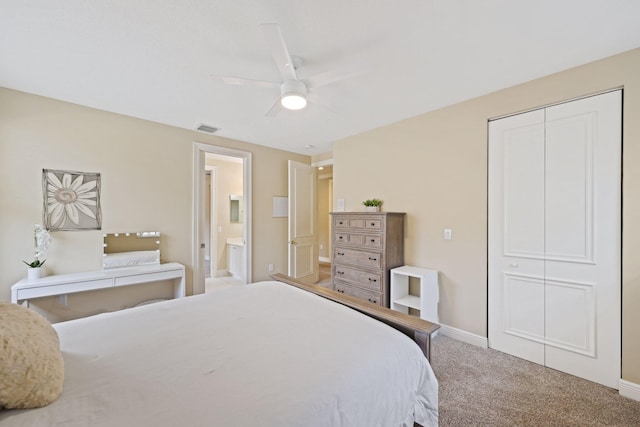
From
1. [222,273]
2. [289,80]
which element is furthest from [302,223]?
[289,80]

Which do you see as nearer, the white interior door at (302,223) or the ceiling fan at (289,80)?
the ceiling fan at (289,80)

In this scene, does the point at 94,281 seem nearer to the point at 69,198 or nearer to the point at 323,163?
the point at 69,198

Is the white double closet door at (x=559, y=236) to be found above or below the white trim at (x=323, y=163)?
below

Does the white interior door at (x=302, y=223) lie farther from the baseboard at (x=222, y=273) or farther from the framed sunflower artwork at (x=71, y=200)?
the framed sunflower artwork at (x=71, y=200)

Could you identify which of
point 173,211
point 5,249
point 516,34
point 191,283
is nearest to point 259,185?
point 173,211

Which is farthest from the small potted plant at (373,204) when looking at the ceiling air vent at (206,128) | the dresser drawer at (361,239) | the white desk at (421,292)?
the ceiling air vent at (206,128)

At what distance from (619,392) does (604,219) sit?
1.28m

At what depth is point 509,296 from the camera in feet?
8.08

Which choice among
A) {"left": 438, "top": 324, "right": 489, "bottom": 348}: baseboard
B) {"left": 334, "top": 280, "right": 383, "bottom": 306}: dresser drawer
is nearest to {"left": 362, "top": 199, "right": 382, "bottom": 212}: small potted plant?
{"left": 334, "top": 280, "right": 383, "bottom": 306}: dresser drawer

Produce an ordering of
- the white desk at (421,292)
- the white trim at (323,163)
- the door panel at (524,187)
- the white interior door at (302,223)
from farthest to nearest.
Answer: the white trim at (323,163)
the white interior door at (302,223)
the white desk at (421,292)
the door panel at (524,187)

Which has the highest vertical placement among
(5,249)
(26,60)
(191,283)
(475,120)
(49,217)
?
(26,60)

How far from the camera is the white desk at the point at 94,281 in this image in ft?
7.59

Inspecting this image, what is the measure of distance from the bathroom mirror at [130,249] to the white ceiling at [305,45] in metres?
1.49

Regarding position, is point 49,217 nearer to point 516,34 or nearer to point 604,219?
point 516,34
